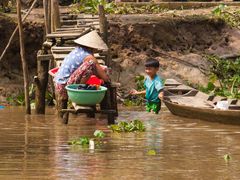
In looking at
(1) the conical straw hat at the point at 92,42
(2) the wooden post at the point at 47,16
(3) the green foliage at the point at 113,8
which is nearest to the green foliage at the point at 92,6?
(3) the green foliage at the point at 113,8

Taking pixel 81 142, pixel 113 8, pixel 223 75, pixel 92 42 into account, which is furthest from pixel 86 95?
pixel 113 8

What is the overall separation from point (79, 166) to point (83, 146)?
1.41 meters

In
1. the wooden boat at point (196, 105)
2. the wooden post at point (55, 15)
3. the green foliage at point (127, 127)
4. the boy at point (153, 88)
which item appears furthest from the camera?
the wooden post at point (55, 15)

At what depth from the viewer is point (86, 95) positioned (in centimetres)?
1145

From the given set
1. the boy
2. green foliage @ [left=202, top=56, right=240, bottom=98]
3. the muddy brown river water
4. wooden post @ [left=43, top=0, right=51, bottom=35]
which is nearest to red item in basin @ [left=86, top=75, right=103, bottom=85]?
the muddy brown river water

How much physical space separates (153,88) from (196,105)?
1054mm

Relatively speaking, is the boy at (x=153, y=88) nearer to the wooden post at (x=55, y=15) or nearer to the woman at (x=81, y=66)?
the woman at (x=81, y=66)

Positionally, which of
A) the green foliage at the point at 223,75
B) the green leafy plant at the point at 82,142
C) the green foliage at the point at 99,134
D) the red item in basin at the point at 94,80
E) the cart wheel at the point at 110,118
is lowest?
the green foliage at the point at 223,75

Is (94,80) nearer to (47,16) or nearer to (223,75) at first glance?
(47,16)

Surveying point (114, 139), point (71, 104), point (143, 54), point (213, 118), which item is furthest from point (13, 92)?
point (114, 139)

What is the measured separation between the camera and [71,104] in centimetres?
1263

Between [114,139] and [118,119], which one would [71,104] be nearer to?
[118,119]

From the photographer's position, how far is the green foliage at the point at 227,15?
18688 mm

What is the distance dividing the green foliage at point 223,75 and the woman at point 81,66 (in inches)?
172
